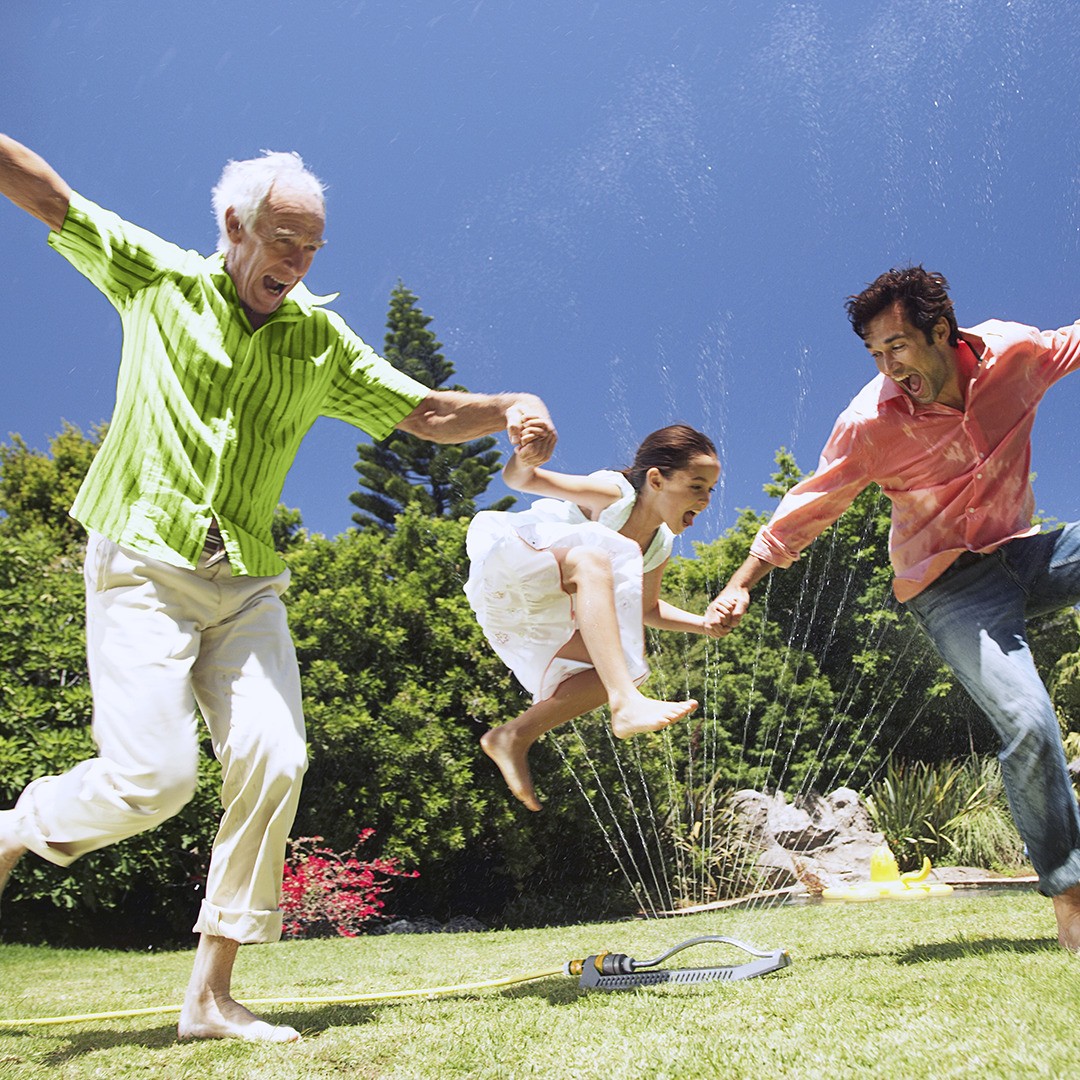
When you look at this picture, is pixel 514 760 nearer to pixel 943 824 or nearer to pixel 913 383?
pixel 913 383

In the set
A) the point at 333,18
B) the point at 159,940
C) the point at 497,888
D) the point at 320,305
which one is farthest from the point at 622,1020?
the point at 333,18

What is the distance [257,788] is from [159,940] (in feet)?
25.7

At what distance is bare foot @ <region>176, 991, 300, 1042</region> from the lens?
7.83 ft

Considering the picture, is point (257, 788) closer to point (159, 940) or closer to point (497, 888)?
point (159, 940)

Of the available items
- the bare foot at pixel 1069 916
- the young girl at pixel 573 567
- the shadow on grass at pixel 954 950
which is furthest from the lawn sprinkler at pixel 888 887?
the bare foot at pixel 1069 916

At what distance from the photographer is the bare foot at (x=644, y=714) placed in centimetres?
280

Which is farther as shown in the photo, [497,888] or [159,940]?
[497,888]

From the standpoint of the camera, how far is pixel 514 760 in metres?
3.60

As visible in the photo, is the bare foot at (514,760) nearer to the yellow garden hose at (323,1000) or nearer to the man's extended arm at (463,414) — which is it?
the yellow garden hose at (323,1000)

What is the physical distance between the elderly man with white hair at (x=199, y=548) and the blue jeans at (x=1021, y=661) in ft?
6.09

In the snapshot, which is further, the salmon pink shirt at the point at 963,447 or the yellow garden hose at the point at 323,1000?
the salmon pink shirt at the point at 963,447

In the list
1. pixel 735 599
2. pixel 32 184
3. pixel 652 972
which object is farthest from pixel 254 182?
pixel 652 972

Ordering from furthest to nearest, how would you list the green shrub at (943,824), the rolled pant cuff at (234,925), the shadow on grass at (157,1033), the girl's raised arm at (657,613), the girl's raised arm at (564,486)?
the green shrub at (943,824) → the girl's raised arm at (657,613) → the girl's raised arm at (564,486) → the rolled pant cuff at (234,925) → the shadow on grass at (157,1033)

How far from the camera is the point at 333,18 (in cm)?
2159
